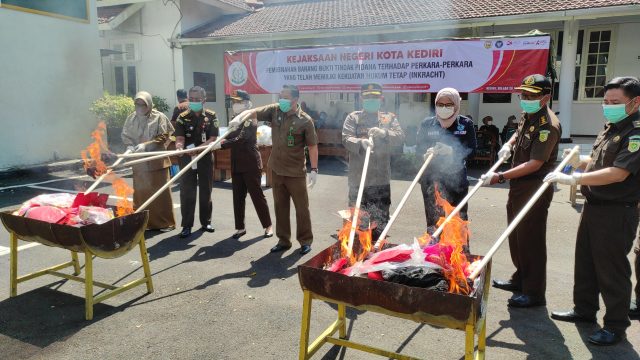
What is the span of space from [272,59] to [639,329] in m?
11.3

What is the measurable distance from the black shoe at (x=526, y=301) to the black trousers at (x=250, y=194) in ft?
10.6

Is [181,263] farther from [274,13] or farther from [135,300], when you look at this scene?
[274,13]

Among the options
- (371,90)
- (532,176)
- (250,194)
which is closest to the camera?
(532,176)

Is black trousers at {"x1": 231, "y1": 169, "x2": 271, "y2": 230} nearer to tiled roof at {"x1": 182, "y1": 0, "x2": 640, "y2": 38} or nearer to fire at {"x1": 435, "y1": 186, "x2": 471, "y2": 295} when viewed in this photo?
fire at {"x1": 435, "y1": 186, "x2": 471, "y2": 295}

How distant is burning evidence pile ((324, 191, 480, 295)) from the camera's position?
8.57 feet

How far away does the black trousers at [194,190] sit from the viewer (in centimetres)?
607

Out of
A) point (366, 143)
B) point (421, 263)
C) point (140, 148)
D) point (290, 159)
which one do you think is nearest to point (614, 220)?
point (421, 263)

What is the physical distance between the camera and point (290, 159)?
5.09 meters

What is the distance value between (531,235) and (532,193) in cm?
37

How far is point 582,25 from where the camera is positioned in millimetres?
12758

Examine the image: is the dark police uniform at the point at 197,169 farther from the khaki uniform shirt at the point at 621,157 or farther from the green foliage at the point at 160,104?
the green foliage at the point at 160,104

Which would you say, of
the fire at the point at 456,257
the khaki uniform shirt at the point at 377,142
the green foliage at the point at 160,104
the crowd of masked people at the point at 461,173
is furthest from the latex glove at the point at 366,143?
the green foliage at the point at 160,104

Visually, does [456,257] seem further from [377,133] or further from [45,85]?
[45,85]

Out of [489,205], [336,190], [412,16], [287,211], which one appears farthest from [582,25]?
[287,211]
